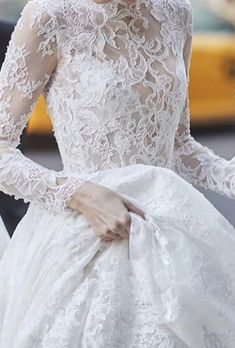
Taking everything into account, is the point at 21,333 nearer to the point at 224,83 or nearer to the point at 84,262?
the point at 84,262

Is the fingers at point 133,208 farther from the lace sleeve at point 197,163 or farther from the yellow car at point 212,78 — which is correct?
the yellow car at point 212,78

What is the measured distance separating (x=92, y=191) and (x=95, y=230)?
0.06 metres

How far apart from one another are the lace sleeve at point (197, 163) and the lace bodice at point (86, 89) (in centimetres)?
14

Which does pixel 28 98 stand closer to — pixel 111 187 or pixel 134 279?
pixel 111 187

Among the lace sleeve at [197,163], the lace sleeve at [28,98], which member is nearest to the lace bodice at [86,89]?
the lace sleeve at [28,98]

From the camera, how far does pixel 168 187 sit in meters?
1.50

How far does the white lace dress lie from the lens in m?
1.36

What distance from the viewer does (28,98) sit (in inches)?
59.4

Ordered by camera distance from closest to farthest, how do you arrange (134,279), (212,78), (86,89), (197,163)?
(134,279)
(86,89)
(197,163)
(212,78)

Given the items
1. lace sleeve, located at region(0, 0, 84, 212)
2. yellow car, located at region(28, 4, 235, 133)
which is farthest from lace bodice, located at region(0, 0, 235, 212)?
yellow car, located at region(28, 4, 235, 133)

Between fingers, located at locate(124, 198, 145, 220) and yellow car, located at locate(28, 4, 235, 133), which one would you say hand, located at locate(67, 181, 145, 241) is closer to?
fingers, located at locate(124, 198, 145, 220)

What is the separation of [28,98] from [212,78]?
455 cm

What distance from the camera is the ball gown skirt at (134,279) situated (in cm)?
135

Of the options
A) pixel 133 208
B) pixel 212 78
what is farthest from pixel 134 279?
pixel 212 78
